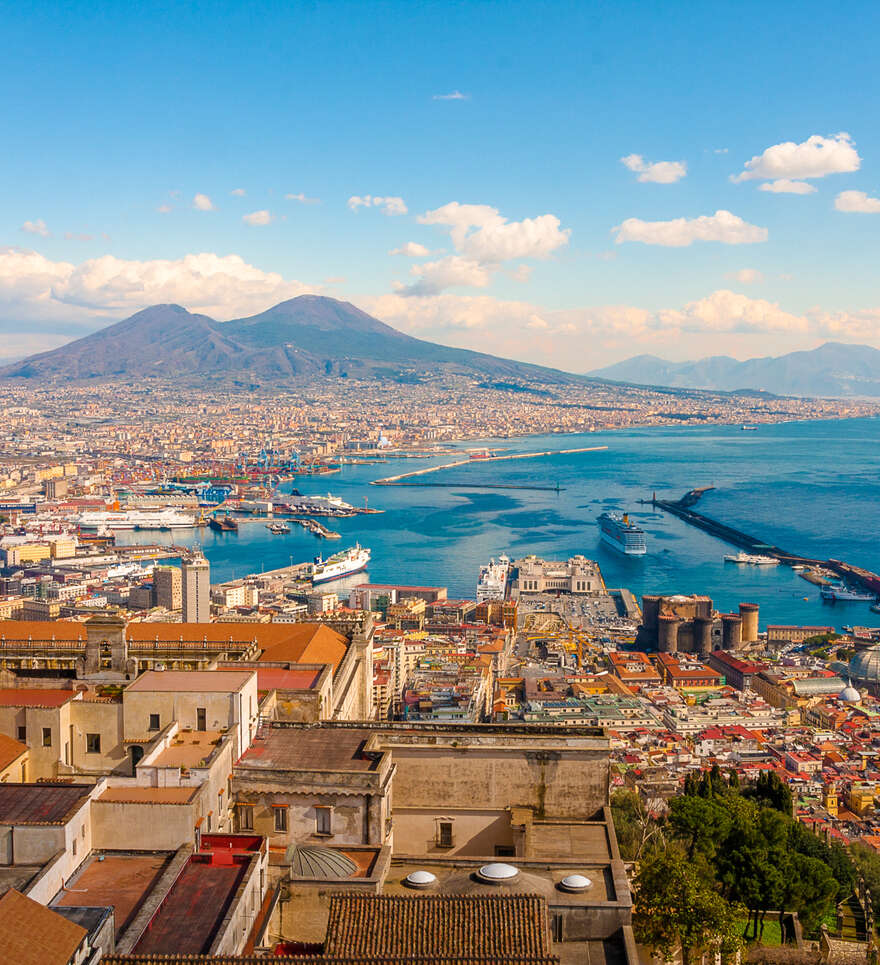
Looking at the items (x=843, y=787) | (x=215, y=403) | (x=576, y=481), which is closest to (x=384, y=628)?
(x=843, y=787)

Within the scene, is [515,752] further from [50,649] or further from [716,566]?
[716,566]

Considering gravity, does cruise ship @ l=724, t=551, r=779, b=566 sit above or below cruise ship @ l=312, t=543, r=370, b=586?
above

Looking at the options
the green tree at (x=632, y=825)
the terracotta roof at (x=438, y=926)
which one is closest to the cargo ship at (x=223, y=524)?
the green tree at (x=632, y=825)

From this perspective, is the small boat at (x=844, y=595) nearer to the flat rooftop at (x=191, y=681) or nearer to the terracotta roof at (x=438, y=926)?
the flat rooftop at (x=191, y=681)

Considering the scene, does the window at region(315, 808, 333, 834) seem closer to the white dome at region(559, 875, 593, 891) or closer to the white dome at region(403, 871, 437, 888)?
the white dome at region(403, 871, 437, 888)

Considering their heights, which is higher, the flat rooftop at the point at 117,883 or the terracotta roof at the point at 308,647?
the terracotta roof at the point at 308,647

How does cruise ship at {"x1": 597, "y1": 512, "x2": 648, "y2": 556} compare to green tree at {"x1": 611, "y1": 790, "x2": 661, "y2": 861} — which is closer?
green tree at {"x1": 611, "y1": 790, "x2": 661, "y2": 861}

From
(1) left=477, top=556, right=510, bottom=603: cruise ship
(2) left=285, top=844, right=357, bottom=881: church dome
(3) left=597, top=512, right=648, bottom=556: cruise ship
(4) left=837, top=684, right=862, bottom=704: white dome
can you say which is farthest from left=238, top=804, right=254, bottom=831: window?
(3) left=597, top=512, right=648, bottom=556: cruise ship
